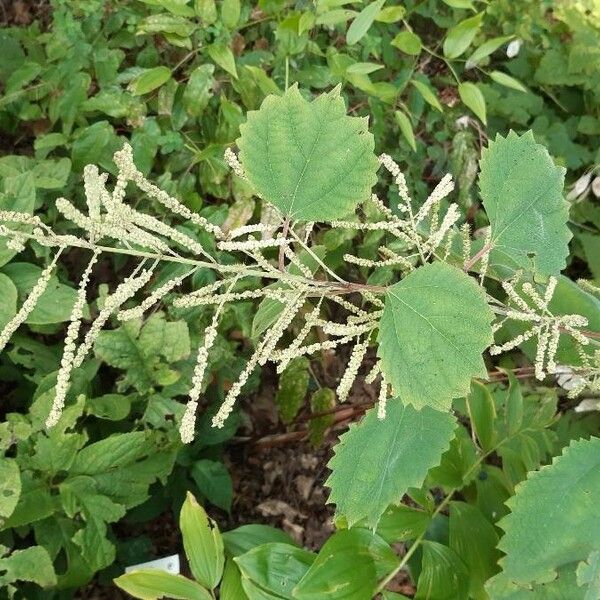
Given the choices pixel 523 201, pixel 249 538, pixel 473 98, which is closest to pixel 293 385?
pixel 249 538

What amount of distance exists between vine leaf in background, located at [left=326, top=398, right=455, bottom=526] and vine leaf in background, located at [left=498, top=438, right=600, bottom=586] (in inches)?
9.1

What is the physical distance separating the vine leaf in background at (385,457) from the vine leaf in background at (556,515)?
0.23 meters

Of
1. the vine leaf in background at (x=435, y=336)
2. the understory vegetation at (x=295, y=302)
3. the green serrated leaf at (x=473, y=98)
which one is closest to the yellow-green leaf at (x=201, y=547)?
the understory vegetation at (x=295, y=302)

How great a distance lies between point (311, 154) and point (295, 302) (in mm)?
235

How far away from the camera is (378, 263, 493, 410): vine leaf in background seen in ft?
3.27

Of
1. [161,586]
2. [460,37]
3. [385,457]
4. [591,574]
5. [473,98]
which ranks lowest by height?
[161,586]

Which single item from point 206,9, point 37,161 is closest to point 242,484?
point 37,161

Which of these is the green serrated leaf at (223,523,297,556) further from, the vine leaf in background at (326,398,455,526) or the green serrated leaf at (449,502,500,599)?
the vine leaf in background at (326,398,455,526)

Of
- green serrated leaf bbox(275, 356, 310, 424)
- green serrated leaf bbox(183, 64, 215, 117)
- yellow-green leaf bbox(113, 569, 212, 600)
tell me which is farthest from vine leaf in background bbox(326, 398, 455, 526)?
green serrated leaf bbox(183, 64, 215, 117)

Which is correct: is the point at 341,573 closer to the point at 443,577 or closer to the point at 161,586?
the point at 443,577

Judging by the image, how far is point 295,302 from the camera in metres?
1.09

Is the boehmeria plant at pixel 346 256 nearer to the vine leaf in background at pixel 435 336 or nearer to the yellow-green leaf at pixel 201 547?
the vine leaf in background at pixel 435 336

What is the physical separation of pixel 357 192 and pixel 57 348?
149 centimetres

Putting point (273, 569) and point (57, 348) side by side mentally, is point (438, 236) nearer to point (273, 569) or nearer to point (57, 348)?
point (273, 569)
